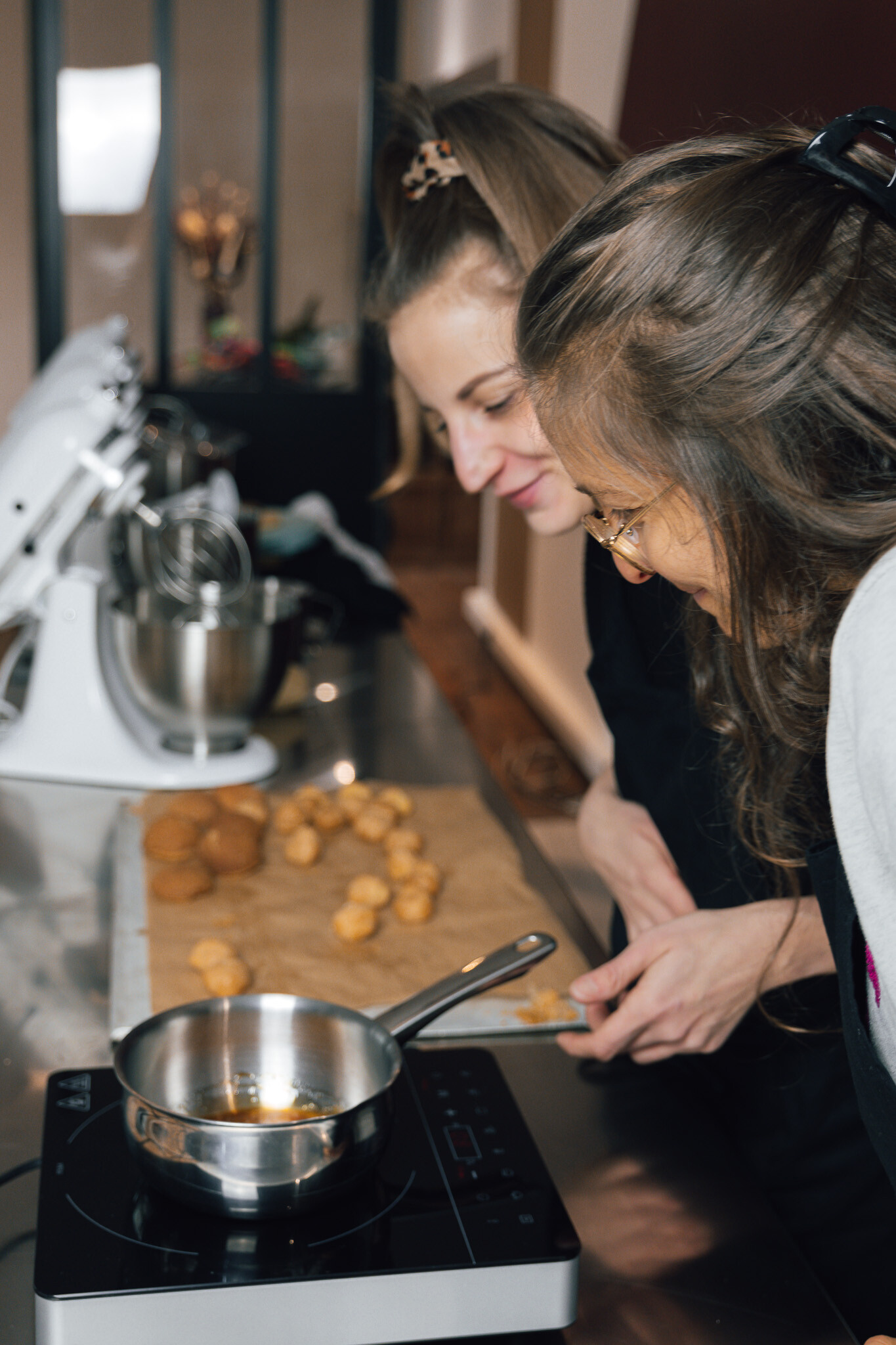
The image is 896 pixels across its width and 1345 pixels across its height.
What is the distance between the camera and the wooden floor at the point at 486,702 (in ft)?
12.8

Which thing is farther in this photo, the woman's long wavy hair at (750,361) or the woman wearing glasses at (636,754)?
the woman wearing glasses at (636,754)

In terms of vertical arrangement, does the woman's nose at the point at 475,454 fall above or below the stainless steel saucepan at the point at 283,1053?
above

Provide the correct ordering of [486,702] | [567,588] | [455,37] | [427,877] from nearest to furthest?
[427,877] < [567,588] < [486,702] < [455,37]

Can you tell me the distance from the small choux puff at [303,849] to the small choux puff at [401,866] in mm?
78

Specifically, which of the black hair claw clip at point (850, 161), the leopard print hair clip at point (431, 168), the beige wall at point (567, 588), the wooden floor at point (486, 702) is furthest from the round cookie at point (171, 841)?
the beige wall at point (567, 588)

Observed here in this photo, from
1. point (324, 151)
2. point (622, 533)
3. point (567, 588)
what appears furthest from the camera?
point (567, 588)

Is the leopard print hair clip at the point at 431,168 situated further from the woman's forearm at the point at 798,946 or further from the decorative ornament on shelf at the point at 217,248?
the decorative ornament on shelf at the point at 217,248

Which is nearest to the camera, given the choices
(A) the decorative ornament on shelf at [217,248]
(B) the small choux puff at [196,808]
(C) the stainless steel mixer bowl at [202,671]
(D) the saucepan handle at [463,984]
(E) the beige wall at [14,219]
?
(D) the saucepan handle at [463,984]

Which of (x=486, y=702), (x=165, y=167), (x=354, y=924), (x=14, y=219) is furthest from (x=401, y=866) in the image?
(x=14, y=219)

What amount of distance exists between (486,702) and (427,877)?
360cm

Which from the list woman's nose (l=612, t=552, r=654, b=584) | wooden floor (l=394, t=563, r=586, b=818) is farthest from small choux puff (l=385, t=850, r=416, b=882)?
wooden floor (l=394, t=563, r=586, b=818)

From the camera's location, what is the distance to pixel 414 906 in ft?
3.79

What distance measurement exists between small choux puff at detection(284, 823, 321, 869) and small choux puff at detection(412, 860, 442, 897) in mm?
108

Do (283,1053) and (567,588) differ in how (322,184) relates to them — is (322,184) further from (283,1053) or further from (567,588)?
(283,1053)
